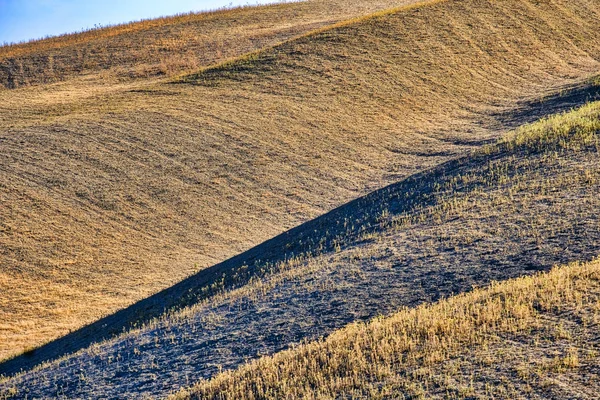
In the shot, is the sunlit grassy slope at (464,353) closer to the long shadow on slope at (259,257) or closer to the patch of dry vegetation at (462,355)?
the patch of dry vegetation at (462,355)

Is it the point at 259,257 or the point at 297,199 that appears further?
the point at 297,199

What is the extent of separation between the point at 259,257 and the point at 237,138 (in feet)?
47.0

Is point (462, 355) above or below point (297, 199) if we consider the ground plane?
below

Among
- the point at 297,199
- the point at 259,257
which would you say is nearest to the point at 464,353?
the point at 259,257

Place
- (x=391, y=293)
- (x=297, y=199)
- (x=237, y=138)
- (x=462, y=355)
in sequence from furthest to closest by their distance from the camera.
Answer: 1. (x=237, y=138)
2. (x=297, y=199)
3. (x=391, y=293)
4. (x=462, y=355)

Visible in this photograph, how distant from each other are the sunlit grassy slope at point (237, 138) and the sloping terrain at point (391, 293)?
19.6 ft

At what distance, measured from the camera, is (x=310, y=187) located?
3073cm

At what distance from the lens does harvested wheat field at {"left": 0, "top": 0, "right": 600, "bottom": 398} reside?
495 inches

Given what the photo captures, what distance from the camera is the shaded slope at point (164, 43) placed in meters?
48.0

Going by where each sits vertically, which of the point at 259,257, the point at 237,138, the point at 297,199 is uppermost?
the point at 237,138

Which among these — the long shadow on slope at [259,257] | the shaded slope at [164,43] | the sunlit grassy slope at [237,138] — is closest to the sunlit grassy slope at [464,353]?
the long shadow on slope at [259,257]

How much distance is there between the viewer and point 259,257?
2197 centimetres

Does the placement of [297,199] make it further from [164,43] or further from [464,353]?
[164,43]

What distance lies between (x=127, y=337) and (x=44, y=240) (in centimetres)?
1173
